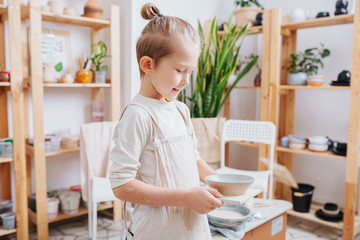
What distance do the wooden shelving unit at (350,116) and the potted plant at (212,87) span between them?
1.28 ft

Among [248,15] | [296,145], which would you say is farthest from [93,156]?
[248,15]

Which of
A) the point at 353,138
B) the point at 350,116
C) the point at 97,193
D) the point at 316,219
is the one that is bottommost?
the point at 316,219

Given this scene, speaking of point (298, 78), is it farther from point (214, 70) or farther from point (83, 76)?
→ point (83, 76)

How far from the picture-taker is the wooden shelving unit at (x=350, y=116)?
2.45m

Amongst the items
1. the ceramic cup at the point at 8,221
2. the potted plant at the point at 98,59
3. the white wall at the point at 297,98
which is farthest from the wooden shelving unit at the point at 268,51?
the ceramic cup at the point at 8,221

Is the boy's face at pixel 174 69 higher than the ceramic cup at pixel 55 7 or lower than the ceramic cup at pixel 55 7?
lower

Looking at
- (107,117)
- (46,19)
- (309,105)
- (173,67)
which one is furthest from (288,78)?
(173,67)

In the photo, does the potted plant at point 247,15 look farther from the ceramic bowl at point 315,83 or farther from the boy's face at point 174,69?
the boy's face at point 174,69

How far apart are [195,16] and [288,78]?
45.3 inches

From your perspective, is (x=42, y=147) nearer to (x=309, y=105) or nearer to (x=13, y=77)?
(x=13, y=77)

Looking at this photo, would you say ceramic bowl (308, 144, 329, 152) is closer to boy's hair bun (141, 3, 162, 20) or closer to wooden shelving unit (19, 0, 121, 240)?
wooden shelving unit (19, 0, 121, 240)

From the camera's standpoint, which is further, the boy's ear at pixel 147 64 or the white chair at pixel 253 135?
the white chair at pixel 253 135

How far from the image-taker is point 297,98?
11.1ft

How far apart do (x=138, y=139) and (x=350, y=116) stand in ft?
6.87
